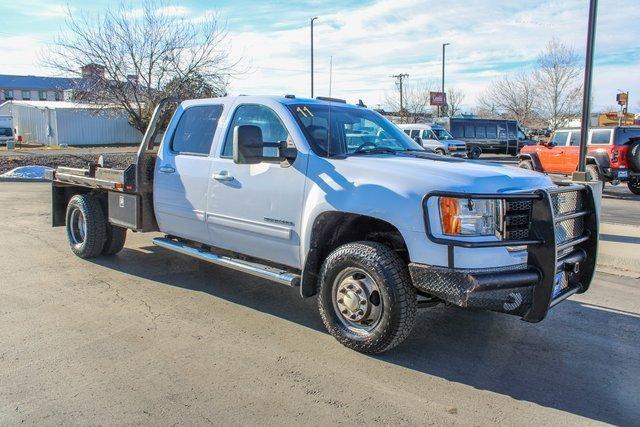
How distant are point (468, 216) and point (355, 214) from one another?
89 centimetres

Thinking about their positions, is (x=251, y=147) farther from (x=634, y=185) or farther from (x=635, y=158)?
(x=634, y=185)

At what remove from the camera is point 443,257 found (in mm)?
3848

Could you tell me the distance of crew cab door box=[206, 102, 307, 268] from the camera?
4.82 meters

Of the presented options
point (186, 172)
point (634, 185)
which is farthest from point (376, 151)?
point (634, 185)

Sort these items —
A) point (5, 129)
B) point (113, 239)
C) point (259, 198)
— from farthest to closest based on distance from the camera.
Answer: point (5, 129), point (113, 239), point (259, 198)

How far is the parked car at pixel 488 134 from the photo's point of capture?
34562mm

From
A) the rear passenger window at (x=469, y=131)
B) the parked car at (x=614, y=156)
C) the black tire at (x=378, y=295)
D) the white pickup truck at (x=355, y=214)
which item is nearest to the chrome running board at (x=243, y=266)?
the white pickup truck at (x=355, y=214)

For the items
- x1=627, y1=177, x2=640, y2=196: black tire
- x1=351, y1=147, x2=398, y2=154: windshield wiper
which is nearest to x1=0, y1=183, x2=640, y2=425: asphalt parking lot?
x1=351, y1=147, x2=398, y2=154: windshield wiper

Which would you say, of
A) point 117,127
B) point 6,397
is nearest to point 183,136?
point 6,397

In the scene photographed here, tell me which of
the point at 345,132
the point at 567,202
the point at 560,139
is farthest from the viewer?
the point at 560,139

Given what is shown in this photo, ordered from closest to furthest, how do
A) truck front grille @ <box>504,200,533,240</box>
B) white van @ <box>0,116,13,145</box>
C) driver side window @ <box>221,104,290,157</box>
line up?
truck front grille @ <box>504,200,533,240</box>, driver side window @ <box>221,104,290,157</box>, white van @ <box>0,116,13,145</box>

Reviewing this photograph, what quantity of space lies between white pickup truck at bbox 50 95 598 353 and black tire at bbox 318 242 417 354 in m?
0.01

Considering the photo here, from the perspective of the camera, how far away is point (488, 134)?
115ft

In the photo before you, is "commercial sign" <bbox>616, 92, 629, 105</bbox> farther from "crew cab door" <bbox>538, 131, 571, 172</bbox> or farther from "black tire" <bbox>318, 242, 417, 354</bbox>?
"black tire" <bbox>318, 242, 417, 354</bbox>
